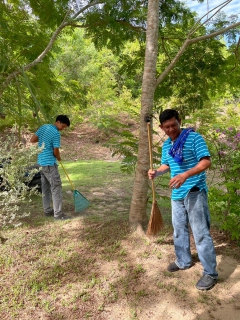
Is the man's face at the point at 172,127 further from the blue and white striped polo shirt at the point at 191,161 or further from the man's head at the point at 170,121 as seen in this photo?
the blue and white striped polo shirt at the point at 191,161

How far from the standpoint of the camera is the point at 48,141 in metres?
4.49

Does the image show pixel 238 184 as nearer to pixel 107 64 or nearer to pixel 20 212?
pixel 20 212

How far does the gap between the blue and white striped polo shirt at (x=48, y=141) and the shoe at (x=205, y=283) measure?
114 inches

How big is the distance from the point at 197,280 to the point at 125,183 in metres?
4.94

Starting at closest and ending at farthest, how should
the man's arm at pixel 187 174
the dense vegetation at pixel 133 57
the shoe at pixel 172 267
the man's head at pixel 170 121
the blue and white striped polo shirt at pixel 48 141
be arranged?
the man's arm at pixel 187 174 < the man's head at pixel 170 121 < the shoe at pixel 172 267 < the dense vegetation at pixel 133 57 < the blue and white striped polo shirt at pixel 48 141

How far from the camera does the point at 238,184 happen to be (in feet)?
10.9

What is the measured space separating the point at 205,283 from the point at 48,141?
3103 mm

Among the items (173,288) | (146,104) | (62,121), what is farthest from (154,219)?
(62,121)

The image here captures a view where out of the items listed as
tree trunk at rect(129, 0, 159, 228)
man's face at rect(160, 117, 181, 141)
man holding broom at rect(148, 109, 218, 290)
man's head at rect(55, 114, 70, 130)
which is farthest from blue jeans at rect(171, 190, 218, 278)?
man's head at rect(55, 114, 70, 130)

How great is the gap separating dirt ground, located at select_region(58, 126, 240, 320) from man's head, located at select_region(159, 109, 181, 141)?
5.10 ft

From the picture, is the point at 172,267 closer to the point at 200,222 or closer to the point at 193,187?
the point at 200,222

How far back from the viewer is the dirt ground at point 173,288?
2.49m

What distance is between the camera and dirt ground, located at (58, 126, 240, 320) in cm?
249

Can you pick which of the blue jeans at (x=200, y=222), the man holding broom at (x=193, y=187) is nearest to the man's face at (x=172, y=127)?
the man holding broom at (x=193, y=187)
